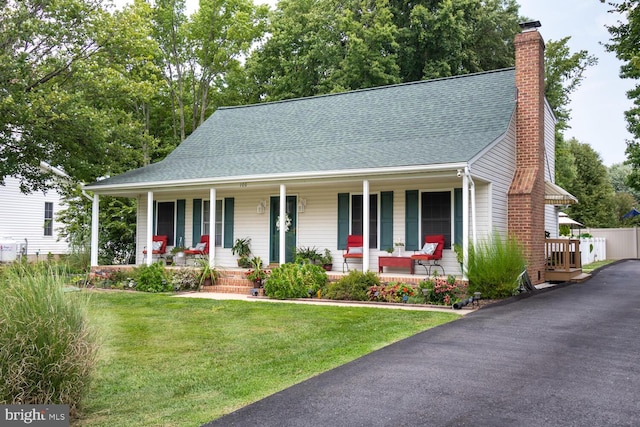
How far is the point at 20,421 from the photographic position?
3.81 metres

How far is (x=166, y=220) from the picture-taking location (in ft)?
52.7

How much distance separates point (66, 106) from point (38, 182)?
4.03 metres

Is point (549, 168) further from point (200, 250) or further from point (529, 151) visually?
point (200, 250)

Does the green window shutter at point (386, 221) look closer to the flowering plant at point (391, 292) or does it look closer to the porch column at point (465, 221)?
the flowering plant at point (391, 292)

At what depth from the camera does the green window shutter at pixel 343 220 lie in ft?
43.7

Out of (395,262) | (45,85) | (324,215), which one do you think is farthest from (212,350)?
(45,85)

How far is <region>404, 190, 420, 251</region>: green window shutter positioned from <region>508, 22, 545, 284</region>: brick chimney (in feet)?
7.28

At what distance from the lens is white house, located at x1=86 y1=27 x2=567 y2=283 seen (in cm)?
1164

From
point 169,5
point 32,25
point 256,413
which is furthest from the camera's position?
point 169,5

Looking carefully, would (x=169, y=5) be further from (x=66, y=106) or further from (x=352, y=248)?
(x=352, y=248)

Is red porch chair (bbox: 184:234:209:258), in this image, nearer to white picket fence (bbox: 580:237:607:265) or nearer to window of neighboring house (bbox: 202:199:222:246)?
window of neighboring house (bbox: 202:199:222:246)

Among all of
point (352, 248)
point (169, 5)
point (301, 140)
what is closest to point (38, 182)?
point (301, 140)

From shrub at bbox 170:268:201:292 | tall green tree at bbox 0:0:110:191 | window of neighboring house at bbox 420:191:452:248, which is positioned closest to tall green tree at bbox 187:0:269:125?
tall green tree at bbox 0:0:110:191

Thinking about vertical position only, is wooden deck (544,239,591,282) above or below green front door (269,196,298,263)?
below
